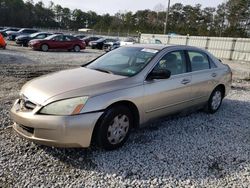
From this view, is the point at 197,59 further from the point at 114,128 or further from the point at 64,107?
the point at 64,107

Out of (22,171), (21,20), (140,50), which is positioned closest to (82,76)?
(140,50)

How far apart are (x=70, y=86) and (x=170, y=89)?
5.76 ft

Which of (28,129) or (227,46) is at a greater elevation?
(28,129)

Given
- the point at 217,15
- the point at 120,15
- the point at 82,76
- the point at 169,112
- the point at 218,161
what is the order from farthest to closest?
the point at 120,15 < the point at 217,15 < the point at 169,112 < the point at 82,76 < the point at 218,161

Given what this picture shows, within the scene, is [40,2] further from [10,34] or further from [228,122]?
[228,122]

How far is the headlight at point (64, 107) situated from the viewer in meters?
3.60

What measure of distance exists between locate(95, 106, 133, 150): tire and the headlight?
40cm

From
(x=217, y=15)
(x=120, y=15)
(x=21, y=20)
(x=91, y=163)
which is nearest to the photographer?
(x=91, y=163)

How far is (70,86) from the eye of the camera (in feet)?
13.0

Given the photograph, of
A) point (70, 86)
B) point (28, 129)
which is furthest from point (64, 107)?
point (28, 129)

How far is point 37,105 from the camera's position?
12.1ft

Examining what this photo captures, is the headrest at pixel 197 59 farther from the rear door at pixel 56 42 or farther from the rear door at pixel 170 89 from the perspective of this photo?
the rear door at pixel 56 42

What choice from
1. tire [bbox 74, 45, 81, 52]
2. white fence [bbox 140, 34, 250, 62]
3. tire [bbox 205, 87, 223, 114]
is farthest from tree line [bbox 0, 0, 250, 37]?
tire [bbox 205, 87, 223, 114]

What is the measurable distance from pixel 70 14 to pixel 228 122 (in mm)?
108265
